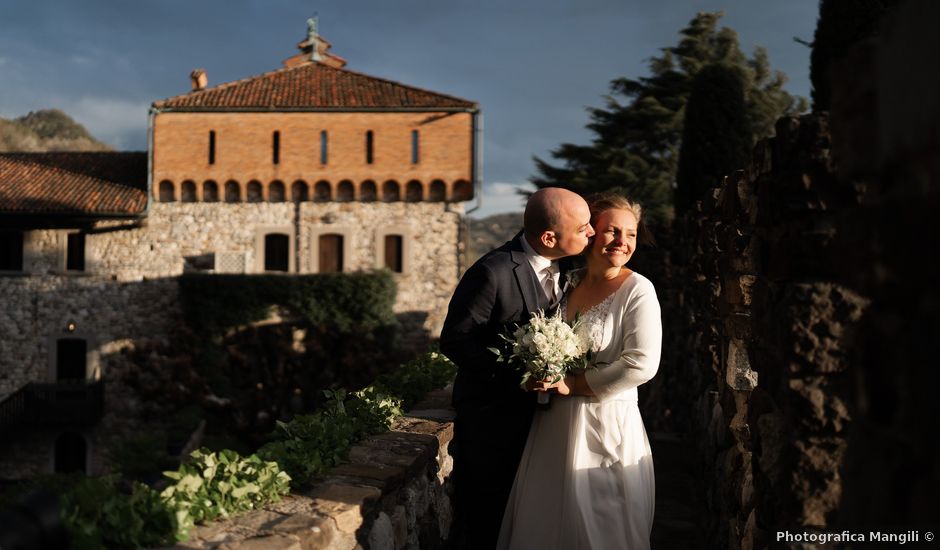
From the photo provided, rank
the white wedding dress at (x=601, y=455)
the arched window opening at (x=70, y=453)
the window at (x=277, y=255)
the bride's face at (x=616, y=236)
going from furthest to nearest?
the window at (x=277, y=255) → the arched window opening at (x=70, y=453) → the bride's face at (x=616, y=236) → the white wedding dress at (x=601, y=455)

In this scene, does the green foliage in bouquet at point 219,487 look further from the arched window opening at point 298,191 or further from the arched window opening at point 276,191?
the arched window opening at point 276,191

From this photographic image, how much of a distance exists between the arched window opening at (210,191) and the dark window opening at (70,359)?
5653 millimetres

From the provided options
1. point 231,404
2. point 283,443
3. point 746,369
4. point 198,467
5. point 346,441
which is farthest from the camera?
point 231,404

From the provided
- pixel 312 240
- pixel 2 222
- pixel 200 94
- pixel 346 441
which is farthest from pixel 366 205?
pixel 346 441

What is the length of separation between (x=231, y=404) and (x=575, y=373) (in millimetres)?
18411

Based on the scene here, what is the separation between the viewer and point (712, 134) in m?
13.6

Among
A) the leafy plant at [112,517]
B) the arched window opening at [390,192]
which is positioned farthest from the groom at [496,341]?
the arched window opening at [390,192]

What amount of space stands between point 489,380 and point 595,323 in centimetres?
58

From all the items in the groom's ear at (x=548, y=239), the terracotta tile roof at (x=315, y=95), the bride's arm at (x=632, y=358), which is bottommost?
the bride's arm at (x=632, y=358)

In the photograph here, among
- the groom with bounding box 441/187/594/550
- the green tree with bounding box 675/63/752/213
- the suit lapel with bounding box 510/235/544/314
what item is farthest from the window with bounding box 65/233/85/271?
the suit lapel with bounding box 510/235/544/314

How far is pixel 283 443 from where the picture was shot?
314 centimetres

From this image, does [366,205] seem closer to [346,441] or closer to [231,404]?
[231,404]

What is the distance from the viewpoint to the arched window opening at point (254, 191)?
21.6 metres

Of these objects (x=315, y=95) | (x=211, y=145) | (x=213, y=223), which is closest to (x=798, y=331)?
(x=213, y=223)
